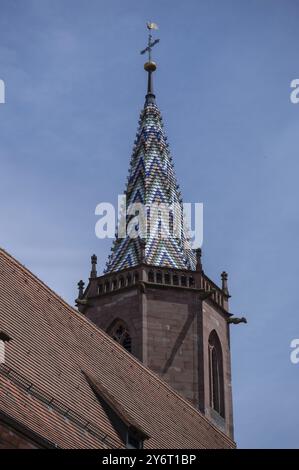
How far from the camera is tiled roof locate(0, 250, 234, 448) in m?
20.5

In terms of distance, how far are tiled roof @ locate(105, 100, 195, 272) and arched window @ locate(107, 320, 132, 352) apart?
1735 millimetres

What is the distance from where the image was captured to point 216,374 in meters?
Answer: 34.7

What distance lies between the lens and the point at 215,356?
114 feet

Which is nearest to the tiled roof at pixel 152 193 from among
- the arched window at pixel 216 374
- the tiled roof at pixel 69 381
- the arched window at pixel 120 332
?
the arched window at pixel 120 332

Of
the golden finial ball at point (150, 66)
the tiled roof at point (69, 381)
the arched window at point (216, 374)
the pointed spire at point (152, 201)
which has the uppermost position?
the golden finial ball at point (150, 66)

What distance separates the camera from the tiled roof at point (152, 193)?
35312mm

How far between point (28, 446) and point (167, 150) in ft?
66.6

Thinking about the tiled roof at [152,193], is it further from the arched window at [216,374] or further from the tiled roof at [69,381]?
the tiled roof at [69,381]

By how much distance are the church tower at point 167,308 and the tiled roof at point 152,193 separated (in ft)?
0.09

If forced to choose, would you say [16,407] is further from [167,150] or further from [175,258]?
[167,150]

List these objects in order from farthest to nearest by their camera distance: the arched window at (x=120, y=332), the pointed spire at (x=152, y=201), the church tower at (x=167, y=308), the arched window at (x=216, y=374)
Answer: the pointed spire at (x=152, y=201) → the arched window at (x=216, y=374) → the arched window at (x=120, y=332) → the church tower at (x=167, y=308)

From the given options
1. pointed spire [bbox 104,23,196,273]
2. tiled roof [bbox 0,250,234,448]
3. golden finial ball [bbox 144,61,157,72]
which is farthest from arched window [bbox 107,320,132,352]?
golden finial ball [bbox 144,61,157,72]

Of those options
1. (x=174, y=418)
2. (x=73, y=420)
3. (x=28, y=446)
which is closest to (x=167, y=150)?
(x=174, y=418)

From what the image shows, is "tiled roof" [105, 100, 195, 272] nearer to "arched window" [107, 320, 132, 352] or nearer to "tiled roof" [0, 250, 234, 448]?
"arched window" [107, 320, 132, 352]
